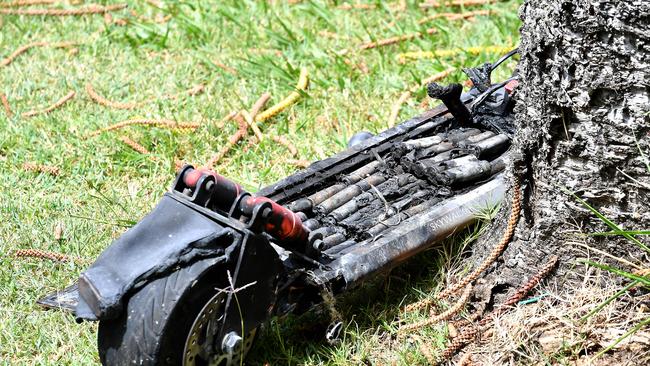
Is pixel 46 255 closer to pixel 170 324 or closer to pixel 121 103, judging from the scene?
pixel 170 324

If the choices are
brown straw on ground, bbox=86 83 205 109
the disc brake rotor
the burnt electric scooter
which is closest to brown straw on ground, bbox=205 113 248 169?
brown straw on ground, bbox=86 83 205 109

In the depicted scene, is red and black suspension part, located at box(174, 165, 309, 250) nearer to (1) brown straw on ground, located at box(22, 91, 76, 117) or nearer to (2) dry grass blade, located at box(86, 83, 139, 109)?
(2) dry grass blade, located at box(86, 83, 139, 109)

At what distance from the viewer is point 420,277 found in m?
3.73

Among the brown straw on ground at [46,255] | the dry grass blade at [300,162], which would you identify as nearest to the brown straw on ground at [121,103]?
the dry grass blade at [300,162]

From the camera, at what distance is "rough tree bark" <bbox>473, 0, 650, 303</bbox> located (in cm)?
285

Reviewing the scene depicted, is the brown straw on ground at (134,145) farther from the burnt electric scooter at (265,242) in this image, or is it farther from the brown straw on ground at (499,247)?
the brown straw on ground at (499,247)

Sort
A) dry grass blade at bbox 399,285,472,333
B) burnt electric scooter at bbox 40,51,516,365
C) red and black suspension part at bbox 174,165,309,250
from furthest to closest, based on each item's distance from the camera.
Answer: dry grass blade at bbox 399,285,472,333 → red and black suspension part at bbox 174,165,309,250 → burnt electric scooter at bbox 40,51,516,365

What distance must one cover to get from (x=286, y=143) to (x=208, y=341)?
2.14 meters

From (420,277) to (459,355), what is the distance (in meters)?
0.49

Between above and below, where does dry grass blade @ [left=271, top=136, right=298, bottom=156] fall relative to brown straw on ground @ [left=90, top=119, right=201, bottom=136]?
below

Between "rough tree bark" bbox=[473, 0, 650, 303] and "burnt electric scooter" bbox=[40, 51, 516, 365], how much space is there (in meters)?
0.48

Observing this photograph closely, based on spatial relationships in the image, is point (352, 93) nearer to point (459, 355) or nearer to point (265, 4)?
point (265, 4)

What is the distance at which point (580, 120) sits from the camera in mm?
3029

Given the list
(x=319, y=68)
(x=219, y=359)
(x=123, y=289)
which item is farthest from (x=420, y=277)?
(x=319, y=68)
